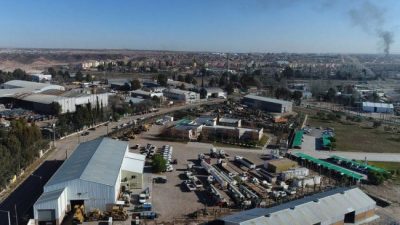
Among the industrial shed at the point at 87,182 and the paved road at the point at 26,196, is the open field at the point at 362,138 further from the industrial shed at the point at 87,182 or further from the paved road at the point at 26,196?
the paved road at the point at 26,196

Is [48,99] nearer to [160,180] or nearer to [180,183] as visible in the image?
[160,180]

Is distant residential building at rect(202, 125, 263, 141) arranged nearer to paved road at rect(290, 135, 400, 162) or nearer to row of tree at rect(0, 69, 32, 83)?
paved road at rect(290, 135, 400, 162)

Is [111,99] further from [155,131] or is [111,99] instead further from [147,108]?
[155,131]

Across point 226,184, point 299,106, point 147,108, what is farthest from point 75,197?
point 299,106

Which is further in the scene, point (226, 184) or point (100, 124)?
point (100, 124)

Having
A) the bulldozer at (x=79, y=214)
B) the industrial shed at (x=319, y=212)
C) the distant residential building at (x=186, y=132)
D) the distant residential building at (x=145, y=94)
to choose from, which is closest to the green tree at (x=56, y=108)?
the distant residential building at (x=145, y=94)

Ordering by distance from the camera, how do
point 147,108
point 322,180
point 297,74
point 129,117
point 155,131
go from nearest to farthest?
point 322,180, point 155,131, point 129,117, point 147,108, point 297,74

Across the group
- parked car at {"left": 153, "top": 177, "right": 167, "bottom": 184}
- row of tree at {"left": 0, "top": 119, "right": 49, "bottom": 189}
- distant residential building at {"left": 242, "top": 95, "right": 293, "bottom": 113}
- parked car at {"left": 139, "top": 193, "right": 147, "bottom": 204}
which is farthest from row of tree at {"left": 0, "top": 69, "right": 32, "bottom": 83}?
parked car at {"left": 139, "top": 193, "right": 147, "bottom": 204}
